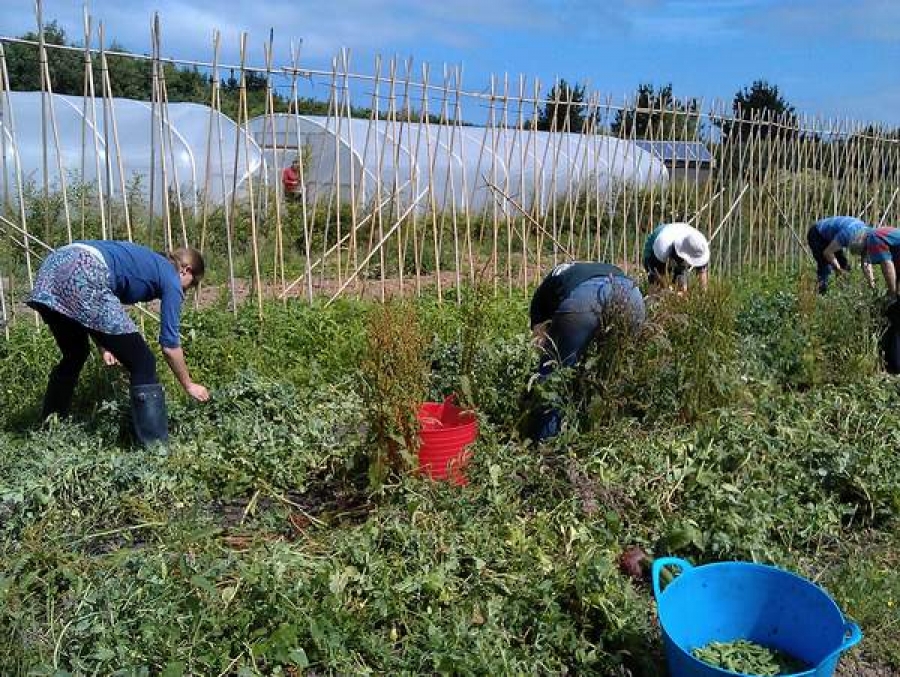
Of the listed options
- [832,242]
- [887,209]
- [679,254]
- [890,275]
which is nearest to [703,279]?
[679,254]

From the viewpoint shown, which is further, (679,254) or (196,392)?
(679,254)

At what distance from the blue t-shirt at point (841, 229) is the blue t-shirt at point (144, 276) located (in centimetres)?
549

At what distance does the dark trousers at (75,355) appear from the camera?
4.21 metres

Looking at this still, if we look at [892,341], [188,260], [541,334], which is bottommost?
[892,341]

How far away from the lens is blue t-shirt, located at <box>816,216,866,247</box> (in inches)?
280

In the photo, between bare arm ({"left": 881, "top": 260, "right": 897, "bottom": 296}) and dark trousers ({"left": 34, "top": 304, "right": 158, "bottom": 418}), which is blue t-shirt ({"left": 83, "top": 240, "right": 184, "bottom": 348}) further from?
bare arm ({"left": 881, "top": 260, "right": 897, "bottom": 296})

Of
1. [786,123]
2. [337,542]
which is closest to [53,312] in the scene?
[337,542]

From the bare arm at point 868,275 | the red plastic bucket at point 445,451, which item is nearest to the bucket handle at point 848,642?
the red plastic bucket at point 445,451

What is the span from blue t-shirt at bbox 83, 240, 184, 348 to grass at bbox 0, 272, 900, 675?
602 millimetres

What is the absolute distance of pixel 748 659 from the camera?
2.61 meters

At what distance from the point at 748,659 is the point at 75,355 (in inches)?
140

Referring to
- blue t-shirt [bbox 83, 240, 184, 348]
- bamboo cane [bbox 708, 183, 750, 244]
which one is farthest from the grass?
bamboo cane [bbox 708, 183, 750, 244]

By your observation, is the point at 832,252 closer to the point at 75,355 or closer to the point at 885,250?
the point at 885,250

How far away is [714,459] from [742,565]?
47.1 inches
